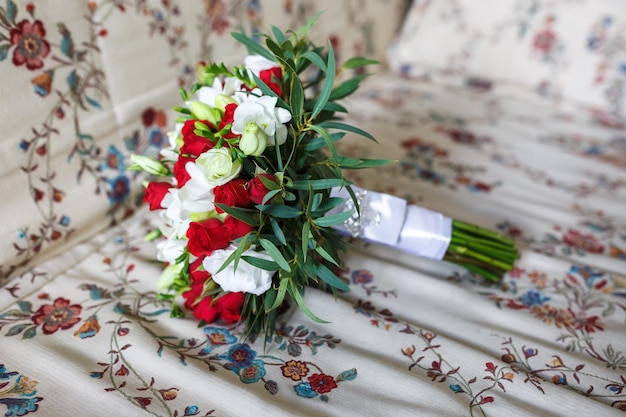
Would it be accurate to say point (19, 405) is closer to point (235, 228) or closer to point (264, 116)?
point (235, 228)

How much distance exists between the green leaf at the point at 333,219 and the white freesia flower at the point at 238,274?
0.27ft

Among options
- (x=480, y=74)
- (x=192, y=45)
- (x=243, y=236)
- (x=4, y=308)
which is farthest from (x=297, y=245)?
(x=480, y=74)

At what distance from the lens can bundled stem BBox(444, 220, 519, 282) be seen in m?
0.83

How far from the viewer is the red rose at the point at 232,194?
0.59 meters

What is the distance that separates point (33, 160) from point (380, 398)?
2.11 ft

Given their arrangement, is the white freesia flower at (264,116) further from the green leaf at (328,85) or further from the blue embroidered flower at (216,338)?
the blue embroidered flower at (216,338)

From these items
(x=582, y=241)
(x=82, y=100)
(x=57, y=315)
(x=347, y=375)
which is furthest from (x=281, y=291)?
(x=582, y=241)

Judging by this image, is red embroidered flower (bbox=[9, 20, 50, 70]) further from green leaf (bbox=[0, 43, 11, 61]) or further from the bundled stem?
the bundled stem

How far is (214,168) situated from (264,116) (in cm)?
9

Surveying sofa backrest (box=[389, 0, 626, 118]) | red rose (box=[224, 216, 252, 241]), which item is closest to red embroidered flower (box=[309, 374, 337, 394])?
red rose (box=[224, 216, 252, 241])

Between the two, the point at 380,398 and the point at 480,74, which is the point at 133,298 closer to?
the point at 380,398

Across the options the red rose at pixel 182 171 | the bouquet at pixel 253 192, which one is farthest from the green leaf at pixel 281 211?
the red rose at pixel 182 171

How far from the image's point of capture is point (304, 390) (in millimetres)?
638

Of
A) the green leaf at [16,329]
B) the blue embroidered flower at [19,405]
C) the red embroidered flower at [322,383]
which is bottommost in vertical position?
the blue embroidered flower at [19,405]
